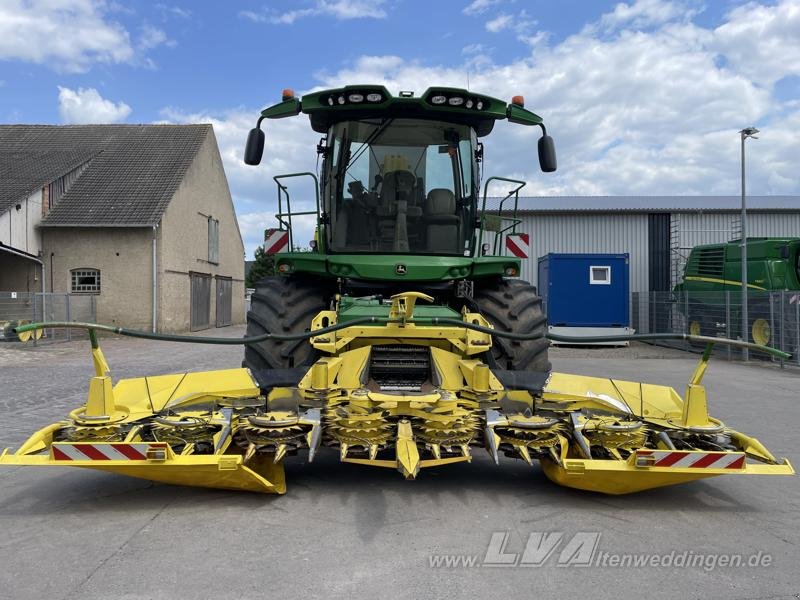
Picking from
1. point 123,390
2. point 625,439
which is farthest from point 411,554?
point 123,390

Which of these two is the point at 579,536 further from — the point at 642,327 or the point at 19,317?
the point at 642,327

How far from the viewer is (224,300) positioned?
1173 inches

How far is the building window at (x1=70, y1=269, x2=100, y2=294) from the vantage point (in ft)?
71.4

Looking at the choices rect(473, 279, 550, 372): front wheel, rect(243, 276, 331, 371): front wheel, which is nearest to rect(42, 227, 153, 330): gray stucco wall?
rect(243, 276, 331, 371): front wheel

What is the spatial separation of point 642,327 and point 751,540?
67.9ft

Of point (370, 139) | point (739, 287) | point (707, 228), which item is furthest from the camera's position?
point (707, 228)

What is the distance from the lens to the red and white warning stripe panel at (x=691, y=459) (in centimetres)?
388

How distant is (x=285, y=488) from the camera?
4.40 metres

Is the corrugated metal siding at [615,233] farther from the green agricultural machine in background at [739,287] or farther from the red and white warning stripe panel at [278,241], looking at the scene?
the red and white warning stripe panel at [278,241]

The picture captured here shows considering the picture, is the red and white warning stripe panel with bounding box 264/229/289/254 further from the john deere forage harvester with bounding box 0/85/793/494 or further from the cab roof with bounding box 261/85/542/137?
the cab roof with bounding box 261/85/542/137

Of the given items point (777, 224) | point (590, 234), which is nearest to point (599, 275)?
point (590, 234)

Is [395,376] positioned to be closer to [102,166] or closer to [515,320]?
[515,320]

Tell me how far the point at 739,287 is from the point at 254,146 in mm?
16543

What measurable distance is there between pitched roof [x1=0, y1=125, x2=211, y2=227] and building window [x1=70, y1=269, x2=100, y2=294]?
165 centimetres
